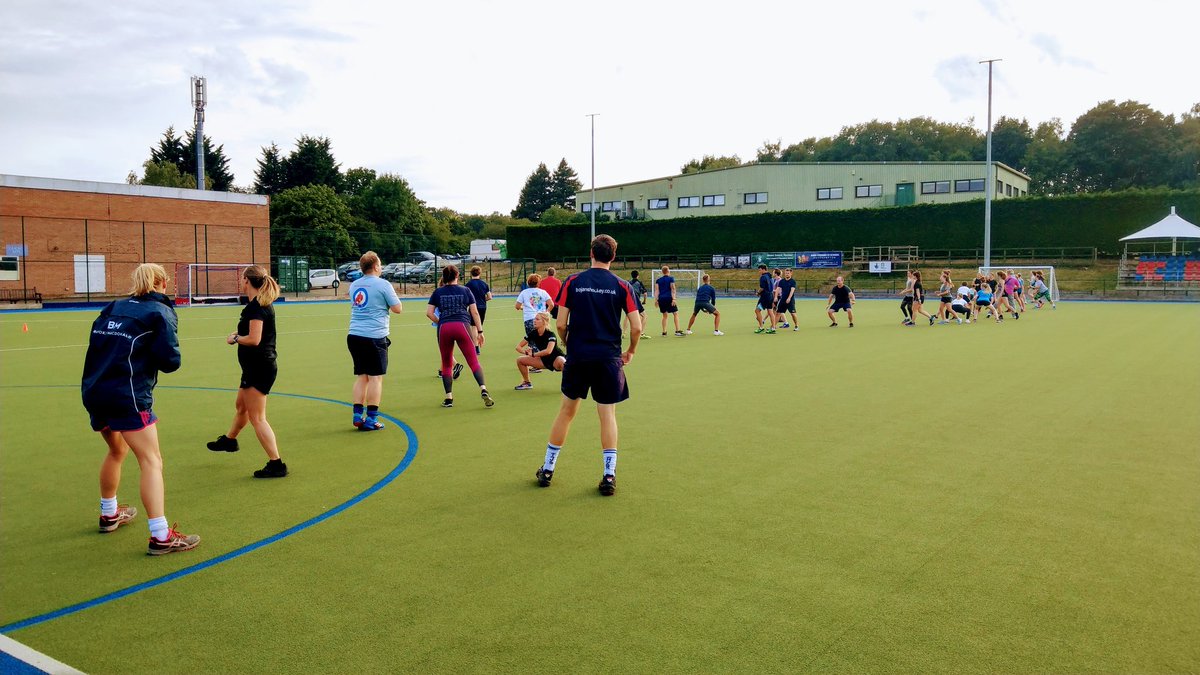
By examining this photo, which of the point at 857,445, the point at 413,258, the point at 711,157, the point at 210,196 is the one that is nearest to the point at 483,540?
the point at 857,445

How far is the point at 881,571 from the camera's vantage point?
14.7 feet

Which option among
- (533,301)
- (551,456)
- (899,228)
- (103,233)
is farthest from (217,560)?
(899,228)

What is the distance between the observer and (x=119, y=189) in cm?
3944

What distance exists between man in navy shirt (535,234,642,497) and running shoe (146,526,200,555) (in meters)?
2.55

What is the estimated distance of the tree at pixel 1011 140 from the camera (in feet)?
277

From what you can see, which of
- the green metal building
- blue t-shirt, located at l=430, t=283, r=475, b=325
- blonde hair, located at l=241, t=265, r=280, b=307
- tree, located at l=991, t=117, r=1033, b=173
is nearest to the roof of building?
the green metal building

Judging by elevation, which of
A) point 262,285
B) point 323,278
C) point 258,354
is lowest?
point 258,354

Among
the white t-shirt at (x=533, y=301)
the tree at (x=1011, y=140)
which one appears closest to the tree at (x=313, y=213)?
the white t-shirt at (x=533, y=301)

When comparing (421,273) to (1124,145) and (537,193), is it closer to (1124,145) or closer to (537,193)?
(1124,145)

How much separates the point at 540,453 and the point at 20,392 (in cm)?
810

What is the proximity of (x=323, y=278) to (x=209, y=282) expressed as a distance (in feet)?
24.2

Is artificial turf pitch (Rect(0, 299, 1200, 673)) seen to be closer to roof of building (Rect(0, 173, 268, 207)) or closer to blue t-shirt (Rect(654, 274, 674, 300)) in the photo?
blue t-shirt (Rect(654, 274, 674, 300))

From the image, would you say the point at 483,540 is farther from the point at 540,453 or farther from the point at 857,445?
the point at 857,445

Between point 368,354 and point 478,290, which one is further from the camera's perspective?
point 478,290
